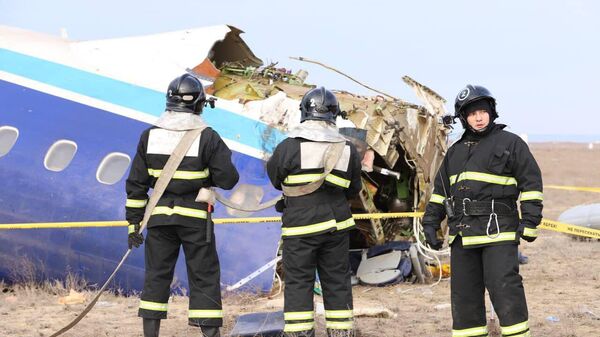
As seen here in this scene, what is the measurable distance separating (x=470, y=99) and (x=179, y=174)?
2415 mm

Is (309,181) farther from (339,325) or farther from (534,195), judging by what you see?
(534,195)

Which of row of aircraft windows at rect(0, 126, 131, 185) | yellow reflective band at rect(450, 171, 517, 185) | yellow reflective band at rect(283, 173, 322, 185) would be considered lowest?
yellow reflective band at rect(450, 171, 517, 185)

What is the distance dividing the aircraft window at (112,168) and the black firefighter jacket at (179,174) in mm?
2766

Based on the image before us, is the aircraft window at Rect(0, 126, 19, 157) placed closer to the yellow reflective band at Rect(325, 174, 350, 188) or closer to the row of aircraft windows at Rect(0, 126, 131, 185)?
the row of aircraft windows at Rect(0, 126, 131, 185)

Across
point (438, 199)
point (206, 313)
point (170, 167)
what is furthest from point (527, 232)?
point (170, 167)

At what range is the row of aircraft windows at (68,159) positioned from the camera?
33.4 feet

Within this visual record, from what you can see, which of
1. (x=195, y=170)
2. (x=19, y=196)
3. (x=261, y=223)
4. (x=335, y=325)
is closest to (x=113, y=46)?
(x=19, y=196)

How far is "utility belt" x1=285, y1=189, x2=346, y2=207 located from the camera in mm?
7438

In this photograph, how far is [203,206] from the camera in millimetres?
7371

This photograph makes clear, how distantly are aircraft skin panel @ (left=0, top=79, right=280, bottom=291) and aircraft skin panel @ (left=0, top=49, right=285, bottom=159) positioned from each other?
0.10m

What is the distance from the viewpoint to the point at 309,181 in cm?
740

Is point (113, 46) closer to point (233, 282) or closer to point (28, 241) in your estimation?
point (28, 241)

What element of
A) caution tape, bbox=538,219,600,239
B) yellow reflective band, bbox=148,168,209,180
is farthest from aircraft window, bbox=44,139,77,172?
caution tape, bbox=538,219,600,239

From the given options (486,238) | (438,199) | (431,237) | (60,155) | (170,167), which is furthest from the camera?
(60,155)
